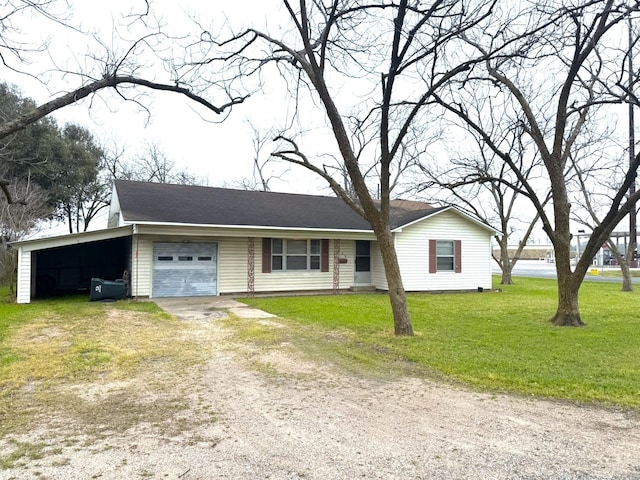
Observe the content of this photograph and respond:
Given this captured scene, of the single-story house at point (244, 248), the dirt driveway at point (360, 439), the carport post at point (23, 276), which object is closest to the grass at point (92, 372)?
the dirt driveway at point (360, 439)

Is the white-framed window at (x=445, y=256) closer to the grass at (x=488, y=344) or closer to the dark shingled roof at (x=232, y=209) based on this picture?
the dark shingled roof at (x=232, y=209)

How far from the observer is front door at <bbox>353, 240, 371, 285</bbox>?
57.2 feet

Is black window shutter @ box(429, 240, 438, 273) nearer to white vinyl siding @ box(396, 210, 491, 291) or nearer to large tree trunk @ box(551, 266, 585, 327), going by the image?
white vinyl siding @ box(396, 210, 491, 291)

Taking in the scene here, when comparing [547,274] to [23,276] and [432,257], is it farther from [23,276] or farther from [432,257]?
[23,276]

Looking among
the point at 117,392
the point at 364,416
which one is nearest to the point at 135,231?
the point at 117,392

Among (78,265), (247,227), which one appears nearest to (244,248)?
(247,227)

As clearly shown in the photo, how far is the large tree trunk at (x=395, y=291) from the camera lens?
8039 millimetres

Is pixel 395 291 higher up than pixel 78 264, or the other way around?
pixel 78 264

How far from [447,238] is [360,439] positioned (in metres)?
14.9

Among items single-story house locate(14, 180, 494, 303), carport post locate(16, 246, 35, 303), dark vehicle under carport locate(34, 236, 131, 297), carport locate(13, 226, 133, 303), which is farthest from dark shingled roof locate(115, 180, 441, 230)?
carport post locate(16, 246, 35, 303)

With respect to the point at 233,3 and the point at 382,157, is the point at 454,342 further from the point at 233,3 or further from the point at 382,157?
the point at 233,3

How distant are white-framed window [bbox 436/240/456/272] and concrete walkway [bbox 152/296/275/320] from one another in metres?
8.16

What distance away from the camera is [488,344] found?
7.30m

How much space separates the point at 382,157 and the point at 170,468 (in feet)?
21.3
